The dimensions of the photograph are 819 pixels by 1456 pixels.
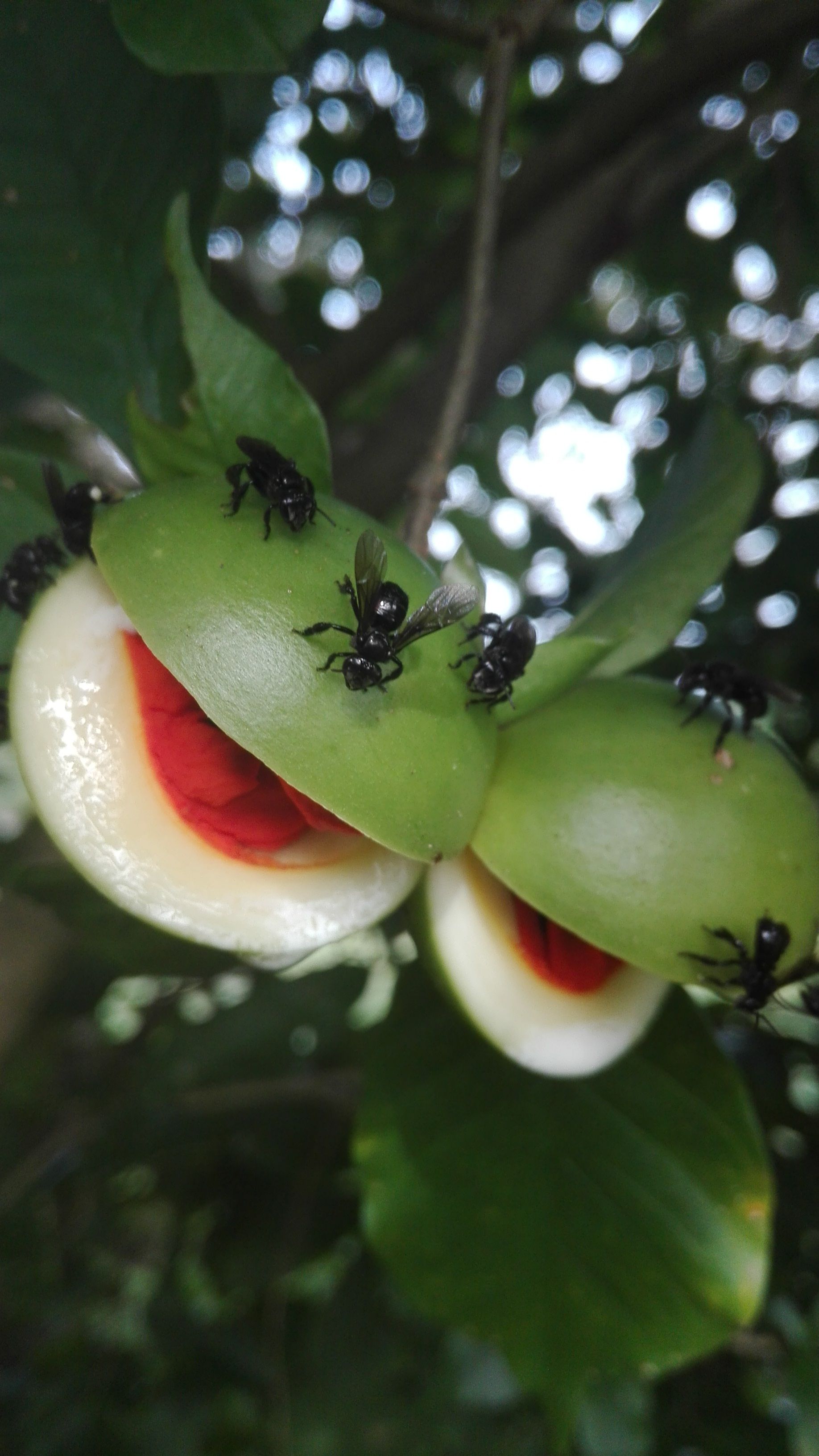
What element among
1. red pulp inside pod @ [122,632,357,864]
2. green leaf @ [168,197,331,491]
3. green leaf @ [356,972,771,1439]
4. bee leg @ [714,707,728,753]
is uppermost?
green leaf @ [168,197,331,491]

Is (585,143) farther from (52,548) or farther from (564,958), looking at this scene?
(564,958)

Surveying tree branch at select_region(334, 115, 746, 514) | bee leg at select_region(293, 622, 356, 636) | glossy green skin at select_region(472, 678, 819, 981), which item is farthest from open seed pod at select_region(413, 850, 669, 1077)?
tree branch at select_region(334, 115, 746, 514)

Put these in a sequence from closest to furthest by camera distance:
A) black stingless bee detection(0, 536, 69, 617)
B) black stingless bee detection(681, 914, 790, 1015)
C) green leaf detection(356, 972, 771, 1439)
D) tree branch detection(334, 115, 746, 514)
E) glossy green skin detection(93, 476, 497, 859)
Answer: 1. glossy green skin detection(93, 476, 497, 859)
2. black stingless bee detection(681, 914, 790, 1015)
3. black stingless bee detection(0, 536, 69, 617)
4. green leaf detection(356, 972, 771, 1439)
5. tree branch detection(334, 115, 746, 514)

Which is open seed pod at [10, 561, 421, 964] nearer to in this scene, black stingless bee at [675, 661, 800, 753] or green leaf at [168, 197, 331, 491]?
green leaf at [168, 197, 331, 491]

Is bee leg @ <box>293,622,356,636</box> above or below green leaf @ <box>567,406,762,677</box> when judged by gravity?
below

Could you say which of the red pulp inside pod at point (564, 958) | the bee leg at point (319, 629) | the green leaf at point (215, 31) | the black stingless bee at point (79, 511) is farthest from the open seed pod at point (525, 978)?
the green leaf at point (215, 31)

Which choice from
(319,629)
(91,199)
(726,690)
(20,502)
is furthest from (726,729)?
(91,199)

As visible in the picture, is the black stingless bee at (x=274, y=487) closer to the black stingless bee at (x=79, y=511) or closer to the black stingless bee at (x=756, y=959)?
the black stingless bee at (x=79, y=511)
